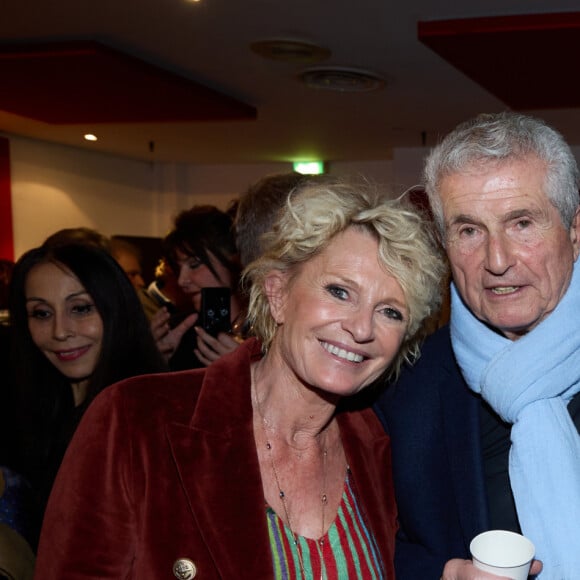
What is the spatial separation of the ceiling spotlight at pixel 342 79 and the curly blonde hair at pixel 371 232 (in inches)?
184

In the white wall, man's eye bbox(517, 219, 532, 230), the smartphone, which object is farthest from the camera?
the white wall

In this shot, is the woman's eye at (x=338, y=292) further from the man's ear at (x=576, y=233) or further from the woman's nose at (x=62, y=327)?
the woman's nose at (x=62, y=327)

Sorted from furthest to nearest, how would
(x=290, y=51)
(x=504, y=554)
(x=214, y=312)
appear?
(x=290, y=51) < (x=214, y=312) < (x=504, y=554)

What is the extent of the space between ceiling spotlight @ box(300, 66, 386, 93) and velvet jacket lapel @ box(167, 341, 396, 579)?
192 inches

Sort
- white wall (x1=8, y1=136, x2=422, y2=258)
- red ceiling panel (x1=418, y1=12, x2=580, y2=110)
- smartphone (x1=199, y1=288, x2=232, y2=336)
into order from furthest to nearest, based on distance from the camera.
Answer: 1. white wall (x1=8, y1=136, x2=422, y2=258)
2. red ceiling panel (x1=418, y1=12, x2=580, y2=110)
3. smartphone (x1=199, y1=288, x2=232, y2=336)

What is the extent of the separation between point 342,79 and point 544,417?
17.2ft

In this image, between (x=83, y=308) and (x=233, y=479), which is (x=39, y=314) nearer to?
(x=83, y=308)

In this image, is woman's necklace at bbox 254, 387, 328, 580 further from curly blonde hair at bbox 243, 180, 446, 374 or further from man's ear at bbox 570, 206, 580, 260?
man's ear at bbox 570, 206, 580, 260

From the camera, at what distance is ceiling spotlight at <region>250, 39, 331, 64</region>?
5.48 meters

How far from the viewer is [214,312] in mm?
2951

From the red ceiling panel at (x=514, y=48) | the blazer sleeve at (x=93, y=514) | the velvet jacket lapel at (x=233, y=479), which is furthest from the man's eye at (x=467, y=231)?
the red ceiling panel at (x=514, y=48)

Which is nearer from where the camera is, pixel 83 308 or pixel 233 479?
pixel 233 479

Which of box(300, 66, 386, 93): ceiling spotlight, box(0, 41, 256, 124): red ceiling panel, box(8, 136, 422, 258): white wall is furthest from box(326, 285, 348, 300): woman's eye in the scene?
box(8, 136, 422, 258): white wall

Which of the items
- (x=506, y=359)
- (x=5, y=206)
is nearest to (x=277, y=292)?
(x=506, y=359)
